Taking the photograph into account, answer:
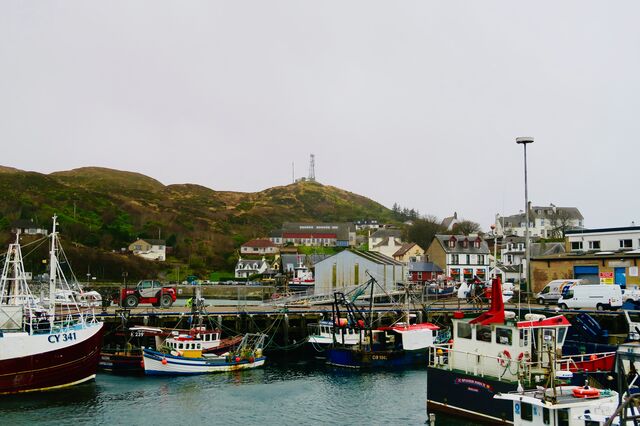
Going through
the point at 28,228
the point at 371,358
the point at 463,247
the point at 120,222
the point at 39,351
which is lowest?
the point at 371,358

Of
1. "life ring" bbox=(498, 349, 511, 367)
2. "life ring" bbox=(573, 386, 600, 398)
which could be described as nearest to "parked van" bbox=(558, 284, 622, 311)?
"life ring" bbox=(498, 349, 511, 367)

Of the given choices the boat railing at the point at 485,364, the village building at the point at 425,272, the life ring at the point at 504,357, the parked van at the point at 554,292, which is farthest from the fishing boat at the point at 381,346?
the village building at the point at 425,272

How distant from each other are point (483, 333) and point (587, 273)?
35.1 m

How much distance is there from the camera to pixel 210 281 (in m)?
118

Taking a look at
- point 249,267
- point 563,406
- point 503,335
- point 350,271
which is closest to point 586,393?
point 563,406

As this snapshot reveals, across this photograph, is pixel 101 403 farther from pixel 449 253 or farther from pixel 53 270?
pixel 449 253

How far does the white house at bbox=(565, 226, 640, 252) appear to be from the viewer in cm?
5791

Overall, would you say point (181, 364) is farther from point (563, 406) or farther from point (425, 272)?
point (425, 272)

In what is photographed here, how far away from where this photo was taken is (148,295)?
5734 centimetres

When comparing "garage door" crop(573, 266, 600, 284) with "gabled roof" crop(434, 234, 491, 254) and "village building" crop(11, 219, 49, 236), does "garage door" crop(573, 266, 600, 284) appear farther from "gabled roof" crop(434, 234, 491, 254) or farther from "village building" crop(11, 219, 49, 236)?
"village building" crop(11, 219, 49, 236)

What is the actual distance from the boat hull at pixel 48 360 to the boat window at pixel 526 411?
2449 cm

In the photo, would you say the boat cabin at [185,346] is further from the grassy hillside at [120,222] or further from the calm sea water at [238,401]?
the grassy hillside at [120,222]

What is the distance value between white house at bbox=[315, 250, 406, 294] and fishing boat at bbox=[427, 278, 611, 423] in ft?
154

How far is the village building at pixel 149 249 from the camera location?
13488 cm
